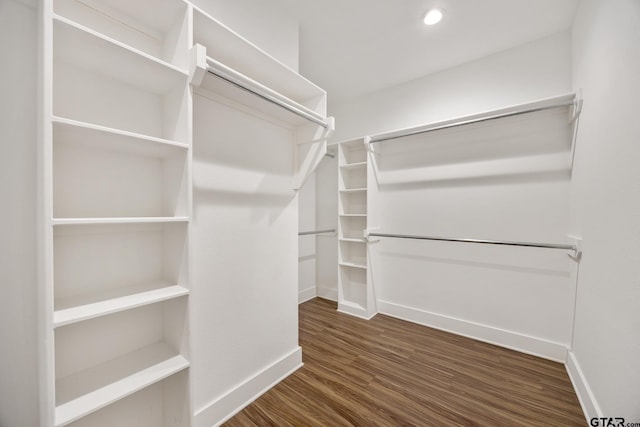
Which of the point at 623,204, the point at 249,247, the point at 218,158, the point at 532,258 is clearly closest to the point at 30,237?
the point at 218,158

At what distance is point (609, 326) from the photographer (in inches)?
49.1

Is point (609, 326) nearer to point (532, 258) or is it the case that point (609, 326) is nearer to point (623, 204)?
point (623, 204)

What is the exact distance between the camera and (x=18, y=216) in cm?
89

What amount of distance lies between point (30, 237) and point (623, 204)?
8.17 feet

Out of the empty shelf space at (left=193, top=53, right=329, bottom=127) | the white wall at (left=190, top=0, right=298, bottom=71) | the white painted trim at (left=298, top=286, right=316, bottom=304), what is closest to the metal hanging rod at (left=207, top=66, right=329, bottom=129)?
the empty shelf space at (left=193, top=53, right=329, bottom=127)

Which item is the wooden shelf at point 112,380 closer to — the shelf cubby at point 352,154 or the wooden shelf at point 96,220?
the wooden shelf at point 96,220

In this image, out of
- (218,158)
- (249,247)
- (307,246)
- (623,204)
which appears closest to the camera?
(623,204)

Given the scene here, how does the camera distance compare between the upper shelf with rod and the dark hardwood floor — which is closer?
the dark hardwood floor

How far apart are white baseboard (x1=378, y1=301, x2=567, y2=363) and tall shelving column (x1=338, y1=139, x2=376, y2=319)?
1.02 ft

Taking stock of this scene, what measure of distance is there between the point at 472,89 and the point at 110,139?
288cm

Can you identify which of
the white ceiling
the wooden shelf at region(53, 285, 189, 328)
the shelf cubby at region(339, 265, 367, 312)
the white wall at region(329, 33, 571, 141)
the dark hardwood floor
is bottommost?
the dark hardwood floor

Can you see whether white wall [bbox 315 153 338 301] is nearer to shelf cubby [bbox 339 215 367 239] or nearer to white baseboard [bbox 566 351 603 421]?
shelf cubby [bbox 339 215 367 239]

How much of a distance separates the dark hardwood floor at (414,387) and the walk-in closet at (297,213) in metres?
0.02

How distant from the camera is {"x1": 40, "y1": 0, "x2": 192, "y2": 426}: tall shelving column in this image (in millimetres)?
868
